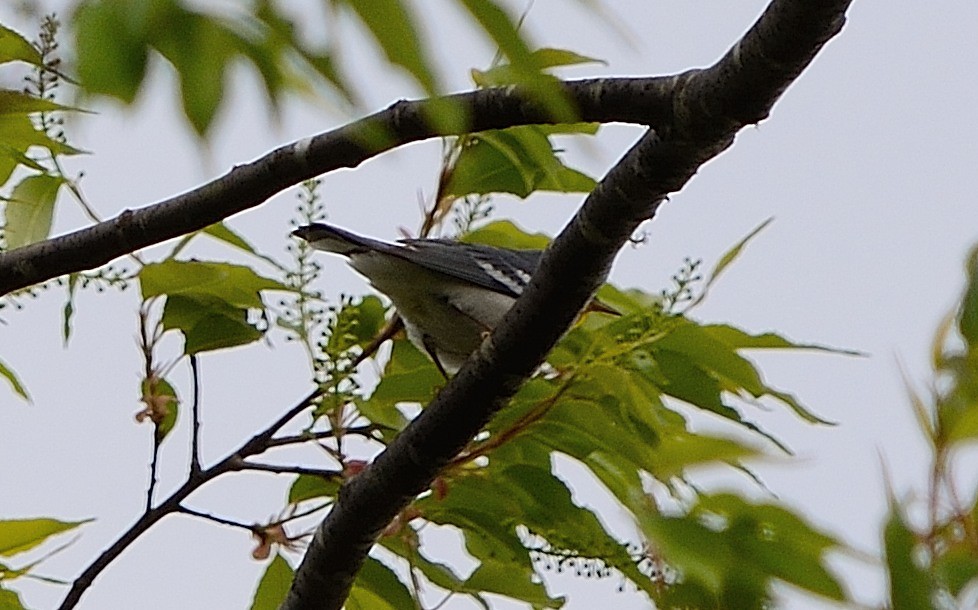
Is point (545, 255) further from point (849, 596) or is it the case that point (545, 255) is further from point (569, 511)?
point (849, 596)

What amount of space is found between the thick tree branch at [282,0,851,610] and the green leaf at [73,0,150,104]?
0.36 metres

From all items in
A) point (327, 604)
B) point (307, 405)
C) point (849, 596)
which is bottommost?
point (849, 596)

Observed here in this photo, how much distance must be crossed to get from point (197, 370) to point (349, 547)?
0.18 meters

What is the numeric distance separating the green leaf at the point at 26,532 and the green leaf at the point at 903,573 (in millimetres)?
649

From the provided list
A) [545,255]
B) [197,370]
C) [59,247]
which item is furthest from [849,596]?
[197,370]

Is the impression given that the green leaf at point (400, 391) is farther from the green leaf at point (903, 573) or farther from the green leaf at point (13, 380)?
the green leaf at point (903, 573)

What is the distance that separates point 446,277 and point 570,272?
0.94 m

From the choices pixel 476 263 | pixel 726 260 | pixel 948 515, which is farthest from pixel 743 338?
pixel 476 263

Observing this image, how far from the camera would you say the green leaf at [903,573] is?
32cm

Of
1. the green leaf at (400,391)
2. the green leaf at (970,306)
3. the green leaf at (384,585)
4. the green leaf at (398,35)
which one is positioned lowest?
the green leaf at (398,35)

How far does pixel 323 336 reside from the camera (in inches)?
33.1

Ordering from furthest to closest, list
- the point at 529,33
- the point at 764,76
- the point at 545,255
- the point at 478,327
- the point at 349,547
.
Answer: the point at 478,327 < the point at 349,547 < the point at 545,255 < the point at 764,76 < the point at 529,33

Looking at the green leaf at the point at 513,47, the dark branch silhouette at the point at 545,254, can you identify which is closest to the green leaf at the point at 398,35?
the green leaf at the point at 513,47

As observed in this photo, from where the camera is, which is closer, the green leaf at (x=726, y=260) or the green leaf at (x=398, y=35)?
the green leaf at (x=398, y=35)
